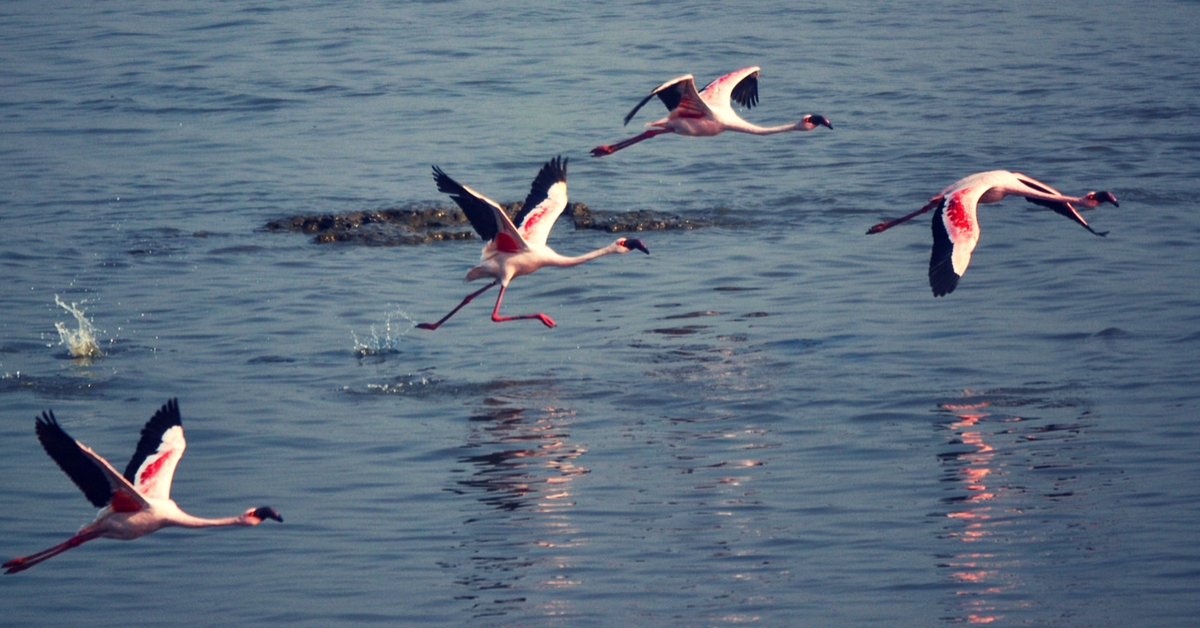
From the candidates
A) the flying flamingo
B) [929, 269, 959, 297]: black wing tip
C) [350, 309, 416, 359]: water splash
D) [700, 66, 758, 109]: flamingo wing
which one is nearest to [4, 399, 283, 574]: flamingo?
[350, 309, 416, 359]: water splash

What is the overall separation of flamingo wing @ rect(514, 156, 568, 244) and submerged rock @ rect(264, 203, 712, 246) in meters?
3.77

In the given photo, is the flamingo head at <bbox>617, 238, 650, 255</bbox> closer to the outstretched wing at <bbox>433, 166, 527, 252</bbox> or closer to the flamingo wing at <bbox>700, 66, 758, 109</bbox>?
the outstretched wing at <bbox>433, 166, 527, 252</bbox>

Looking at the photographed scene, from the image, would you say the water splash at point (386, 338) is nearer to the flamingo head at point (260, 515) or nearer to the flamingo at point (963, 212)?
the flamingo at point (963, 212)

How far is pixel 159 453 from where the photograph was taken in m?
8.18

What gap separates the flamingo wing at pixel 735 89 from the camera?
13.8 meters

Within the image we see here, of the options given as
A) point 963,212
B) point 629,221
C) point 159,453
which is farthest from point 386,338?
point 963,212

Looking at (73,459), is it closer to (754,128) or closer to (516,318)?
(516,318)

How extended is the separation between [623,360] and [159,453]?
14.1 feet

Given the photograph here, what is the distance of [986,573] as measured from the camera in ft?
25.7

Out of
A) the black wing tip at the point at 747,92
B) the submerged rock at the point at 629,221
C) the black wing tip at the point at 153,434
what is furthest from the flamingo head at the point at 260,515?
the submerged rock at the point at 629,221

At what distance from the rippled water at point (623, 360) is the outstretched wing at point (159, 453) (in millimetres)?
523

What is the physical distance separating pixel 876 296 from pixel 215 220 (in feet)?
24.1

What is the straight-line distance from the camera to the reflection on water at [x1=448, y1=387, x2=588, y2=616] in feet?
25.8

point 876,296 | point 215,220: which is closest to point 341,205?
point 215,220
